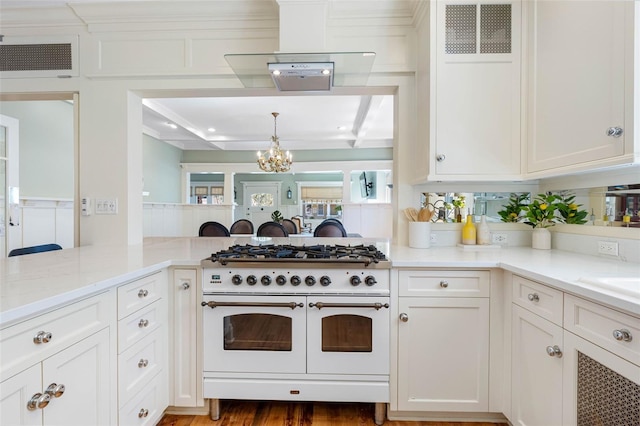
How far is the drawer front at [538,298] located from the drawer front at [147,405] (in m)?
1.83

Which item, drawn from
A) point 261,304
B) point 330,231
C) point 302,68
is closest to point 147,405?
point 261,304

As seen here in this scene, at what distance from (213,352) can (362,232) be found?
5.24 meters

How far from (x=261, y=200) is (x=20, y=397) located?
9.99 metres

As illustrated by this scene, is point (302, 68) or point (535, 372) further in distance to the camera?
point (302, 68)

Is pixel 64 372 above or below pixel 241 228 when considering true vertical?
below

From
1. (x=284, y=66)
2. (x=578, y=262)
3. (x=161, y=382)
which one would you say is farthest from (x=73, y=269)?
(x=578, y=262)

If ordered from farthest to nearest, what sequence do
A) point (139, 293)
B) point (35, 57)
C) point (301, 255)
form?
point (35, 57) → point (301, 255) → point (139, 293)

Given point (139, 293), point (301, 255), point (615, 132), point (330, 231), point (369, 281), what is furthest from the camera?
point (330, 231)

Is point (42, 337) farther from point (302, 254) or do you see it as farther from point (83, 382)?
point (302, 254)

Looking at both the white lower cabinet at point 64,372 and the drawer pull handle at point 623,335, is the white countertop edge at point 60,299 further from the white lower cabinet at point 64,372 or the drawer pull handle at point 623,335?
the drawer pull handle at point 623,335

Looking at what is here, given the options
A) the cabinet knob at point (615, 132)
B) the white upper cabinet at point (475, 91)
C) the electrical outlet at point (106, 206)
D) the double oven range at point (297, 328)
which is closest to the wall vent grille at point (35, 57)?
the electrical outlet at point (106, 206)

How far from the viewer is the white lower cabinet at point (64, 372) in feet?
2.87

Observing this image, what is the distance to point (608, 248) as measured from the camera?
1.60 metres

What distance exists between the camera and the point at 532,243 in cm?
209
